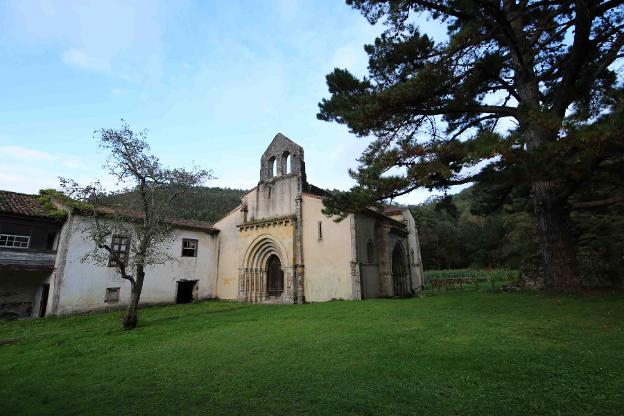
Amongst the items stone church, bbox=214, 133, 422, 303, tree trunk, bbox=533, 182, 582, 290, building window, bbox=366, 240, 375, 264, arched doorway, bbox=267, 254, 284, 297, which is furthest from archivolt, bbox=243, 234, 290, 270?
tree trunk, bbox=533, 182, 582, 290

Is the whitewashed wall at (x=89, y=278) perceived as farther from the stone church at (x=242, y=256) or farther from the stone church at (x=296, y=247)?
the stone church at (x=296, y=247)

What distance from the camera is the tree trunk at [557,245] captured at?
9.43m

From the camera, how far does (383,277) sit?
63.7 feet

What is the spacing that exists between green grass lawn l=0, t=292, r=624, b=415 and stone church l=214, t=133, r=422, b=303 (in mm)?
7639

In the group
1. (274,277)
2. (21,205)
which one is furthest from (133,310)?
(21,205)

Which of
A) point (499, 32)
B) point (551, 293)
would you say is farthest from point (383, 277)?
point (499, 32)

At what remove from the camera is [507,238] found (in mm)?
42625

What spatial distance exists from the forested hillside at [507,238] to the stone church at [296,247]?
4650mm

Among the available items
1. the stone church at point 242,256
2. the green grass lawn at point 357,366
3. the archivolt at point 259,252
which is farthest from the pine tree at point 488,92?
the archivolt at point 259,252

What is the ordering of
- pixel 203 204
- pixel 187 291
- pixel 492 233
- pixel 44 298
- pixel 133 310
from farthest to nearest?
pixel 203 204 < pixel 492 233 < pixel 187 291 < pixel 44 298 < pixel 133 310

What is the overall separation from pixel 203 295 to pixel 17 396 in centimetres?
1735

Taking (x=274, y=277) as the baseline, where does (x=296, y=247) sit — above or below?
above

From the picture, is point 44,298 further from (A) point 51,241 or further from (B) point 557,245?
(B) point 557,245

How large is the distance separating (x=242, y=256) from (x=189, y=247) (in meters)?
4.02
